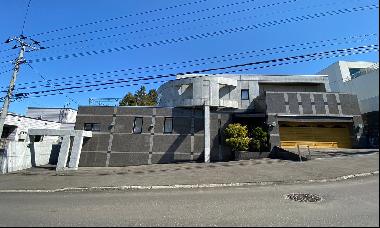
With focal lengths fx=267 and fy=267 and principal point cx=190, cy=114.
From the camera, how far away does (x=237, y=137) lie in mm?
27219

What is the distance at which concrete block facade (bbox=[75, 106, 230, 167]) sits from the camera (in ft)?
95.0

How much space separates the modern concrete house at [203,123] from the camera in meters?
27.6

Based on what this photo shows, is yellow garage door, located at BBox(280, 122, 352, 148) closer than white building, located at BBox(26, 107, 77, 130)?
Yes

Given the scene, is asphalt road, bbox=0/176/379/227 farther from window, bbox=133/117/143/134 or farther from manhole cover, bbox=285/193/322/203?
window, bbox=133/117/143/134

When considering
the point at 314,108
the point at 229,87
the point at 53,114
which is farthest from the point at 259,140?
the point at 53,114

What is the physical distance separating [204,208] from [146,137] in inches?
809

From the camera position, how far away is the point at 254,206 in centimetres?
963

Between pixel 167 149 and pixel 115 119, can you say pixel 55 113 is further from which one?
pixel 167 149

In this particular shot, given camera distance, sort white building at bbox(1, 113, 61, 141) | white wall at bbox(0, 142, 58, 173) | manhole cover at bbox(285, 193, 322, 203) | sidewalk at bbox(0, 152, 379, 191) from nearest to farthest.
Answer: manhole cover at bbox(285, 193, 322, 203), sidewalk at bbox(0, 152, 379, 191), white wall at bbox(0, 142, 58, 173), white building at bbox(1, 113, 61, 141)

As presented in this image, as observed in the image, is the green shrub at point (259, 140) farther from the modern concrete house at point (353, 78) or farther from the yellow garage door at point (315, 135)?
the modern concrete house at point (353, 78)

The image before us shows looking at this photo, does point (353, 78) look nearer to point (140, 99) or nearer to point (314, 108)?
point (314, 108)

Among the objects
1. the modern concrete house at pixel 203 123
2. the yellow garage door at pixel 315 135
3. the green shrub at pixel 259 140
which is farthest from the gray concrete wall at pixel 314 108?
the yellow garage door at pixel 315 135

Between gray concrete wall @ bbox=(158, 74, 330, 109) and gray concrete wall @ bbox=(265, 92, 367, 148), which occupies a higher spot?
gray concrete wall @ bbox=(158, 74, 330, 109)

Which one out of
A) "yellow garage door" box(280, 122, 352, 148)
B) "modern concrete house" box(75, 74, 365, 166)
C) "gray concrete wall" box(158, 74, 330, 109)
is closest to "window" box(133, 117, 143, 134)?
"modern concrete house" box(75, 74, 365, 166)
